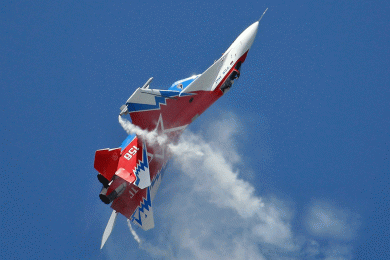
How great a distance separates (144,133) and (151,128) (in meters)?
0.63

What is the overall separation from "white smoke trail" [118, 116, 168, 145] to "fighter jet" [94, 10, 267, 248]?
10 centimetres

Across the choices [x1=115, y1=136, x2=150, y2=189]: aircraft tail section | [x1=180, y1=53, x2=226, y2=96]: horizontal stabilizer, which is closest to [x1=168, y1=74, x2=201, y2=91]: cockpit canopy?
[x1=180, y1=53, x2=226, y2=96]: horizontal stabilizer

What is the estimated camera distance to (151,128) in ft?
100

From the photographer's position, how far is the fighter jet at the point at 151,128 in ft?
97.6

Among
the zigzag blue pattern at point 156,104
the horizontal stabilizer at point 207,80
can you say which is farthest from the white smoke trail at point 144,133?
the horizontal stabilizer at point 207,80

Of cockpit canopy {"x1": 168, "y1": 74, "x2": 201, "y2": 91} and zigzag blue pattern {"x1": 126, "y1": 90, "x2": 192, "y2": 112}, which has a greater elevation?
cockpit canopy {"x1": 168, "y1": 74, "x2": 201, "y2": 91}

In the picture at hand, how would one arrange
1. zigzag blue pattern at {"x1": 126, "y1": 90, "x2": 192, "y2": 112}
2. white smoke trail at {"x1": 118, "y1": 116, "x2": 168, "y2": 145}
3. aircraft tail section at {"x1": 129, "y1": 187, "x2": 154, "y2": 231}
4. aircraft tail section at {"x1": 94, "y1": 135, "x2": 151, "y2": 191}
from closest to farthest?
zigzag blue pattern at {"x1": 126, "y1": 90, "x2": 192, "y2": 112} < aircraft tail section at {"x1": 94, "y1": 135, "x2": 151, "y2": 191} < white smoke trail at {"x1": 118, "y1": 116, "x2": 168, "y2": 145} < aircraft tail section at {"x1": 129, "y1": 187, "x2": 154, "y2": 231}

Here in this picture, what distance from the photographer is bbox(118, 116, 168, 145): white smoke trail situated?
2997 cm

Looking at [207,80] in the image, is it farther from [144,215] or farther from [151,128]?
[144,215]

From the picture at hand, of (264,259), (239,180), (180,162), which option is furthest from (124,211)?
(264,259)

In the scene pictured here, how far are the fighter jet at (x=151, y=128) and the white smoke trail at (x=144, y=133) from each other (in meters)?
0.10

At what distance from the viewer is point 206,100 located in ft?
108

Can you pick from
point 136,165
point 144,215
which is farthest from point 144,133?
point 144,215

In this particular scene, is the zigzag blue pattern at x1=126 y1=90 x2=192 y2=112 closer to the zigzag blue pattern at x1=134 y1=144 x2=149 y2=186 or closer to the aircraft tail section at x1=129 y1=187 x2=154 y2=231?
the zigzag blue pattern at x1=134 y1=144 x2=149 y2=186
